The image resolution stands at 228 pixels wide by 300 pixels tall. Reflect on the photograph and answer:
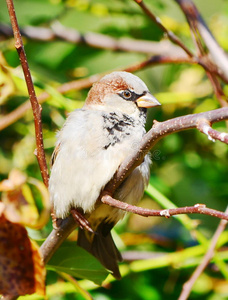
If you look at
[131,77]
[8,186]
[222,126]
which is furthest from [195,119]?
[222,126]

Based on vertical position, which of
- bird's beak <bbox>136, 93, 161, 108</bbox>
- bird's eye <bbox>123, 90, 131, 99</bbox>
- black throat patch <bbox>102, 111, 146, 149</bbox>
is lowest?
black throat patch <bbox>102, 111, 146, 149</bbox>

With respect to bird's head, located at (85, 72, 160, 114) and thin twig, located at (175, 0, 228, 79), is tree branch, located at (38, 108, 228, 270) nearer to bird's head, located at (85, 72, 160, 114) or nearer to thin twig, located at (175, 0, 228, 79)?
bird's head, located at (85, 72, 160, 114)

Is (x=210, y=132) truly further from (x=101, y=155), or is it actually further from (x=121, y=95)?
(x=121, y=95)

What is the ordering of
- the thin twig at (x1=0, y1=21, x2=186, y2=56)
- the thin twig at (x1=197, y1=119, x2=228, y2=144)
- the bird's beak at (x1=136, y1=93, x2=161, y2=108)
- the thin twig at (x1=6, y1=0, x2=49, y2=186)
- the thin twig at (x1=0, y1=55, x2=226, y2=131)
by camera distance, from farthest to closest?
the thin twig at (x1=0, y1=21, x2=186, y2=56), the thin twig at (x1=0, y1=55, x2=226, y2=131), the bird's beak at (x1=136, y1=93, x2=161, y2=108), the thin twig at (x1=6, y1=0, x2=49, y2=186), the thin twig at (x1=197, y1=119, x2=228, y2=144)

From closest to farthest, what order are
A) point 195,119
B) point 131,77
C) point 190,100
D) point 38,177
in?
point 195,119
point 131,77
point 38,177
point 190,100

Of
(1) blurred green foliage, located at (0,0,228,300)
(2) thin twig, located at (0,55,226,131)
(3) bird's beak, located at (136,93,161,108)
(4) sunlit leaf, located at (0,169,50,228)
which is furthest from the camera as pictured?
(1) blurred green foliage, located at (0,0,228,300)

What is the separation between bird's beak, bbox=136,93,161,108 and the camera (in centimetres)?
200

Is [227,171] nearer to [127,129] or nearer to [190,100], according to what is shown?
[190,100]

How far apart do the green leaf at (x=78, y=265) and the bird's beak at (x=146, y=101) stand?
2.03 feet

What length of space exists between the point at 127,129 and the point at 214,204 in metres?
1.05

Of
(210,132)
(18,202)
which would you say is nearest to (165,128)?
(210,132)

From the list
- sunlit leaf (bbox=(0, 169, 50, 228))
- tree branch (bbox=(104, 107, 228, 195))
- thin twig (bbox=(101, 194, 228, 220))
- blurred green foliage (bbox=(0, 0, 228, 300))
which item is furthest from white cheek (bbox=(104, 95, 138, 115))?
sunlit leaf (bbox=(0, 169, 50, 228))

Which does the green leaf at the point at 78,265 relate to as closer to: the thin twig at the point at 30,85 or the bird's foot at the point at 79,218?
the bird's foot at the point at 79,218

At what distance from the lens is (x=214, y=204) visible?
270 cm
